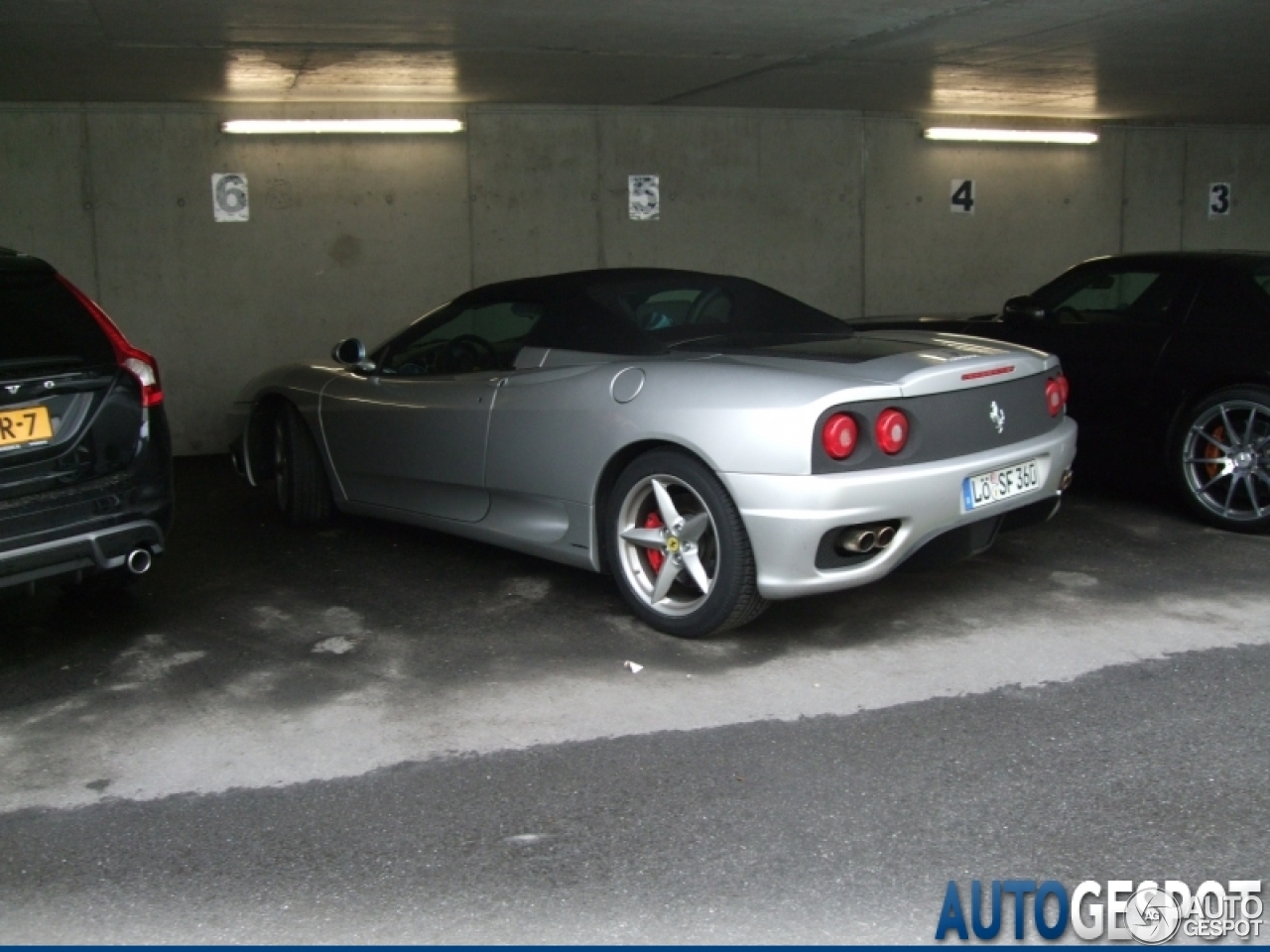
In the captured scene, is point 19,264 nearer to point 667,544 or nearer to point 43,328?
point 43,328

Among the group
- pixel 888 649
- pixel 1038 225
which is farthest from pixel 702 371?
pixel 1038 225

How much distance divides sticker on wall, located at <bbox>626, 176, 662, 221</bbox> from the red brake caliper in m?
6.30

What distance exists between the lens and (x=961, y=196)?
39.3 ft

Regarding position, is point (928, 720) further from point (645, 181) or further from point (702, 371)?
point (645, 181)

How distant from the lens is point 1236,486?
6.45 metres

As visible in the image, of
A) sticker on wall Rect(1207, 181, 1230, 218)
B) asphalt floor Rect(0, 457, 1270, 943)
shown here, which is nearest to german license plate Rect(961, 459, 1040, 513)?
asphalt floor Rect(0, 457, 1270, 943)

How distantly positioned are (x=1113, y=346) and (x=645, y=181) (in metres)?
4.97

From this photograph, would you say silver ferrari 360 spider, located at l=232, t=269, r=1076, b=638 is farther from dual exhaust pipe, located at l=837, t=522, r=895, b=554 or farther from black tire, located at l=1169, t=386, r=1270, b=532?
black tire, located at l=1169, t=386, r=1270, b=532

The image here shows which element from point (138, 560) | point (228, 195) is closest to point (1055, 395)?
point (138, 560)

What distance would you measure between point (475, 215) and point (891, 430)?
6.63 m

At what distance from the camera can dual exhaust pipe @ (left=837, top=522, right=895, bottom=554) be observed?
14.4 ft

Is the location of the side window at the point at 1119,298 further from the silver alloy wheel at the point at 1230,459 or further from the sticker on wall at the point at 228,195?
the sticker on wall at the point at 228,195

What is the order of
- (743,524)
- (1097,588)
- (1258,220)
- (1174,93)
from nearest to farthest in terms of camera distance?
(743,524)
(1097,588)
(1174,93)
(1258,220)

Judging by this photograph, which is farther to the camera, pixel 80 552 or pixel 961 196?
pixel 961 196
